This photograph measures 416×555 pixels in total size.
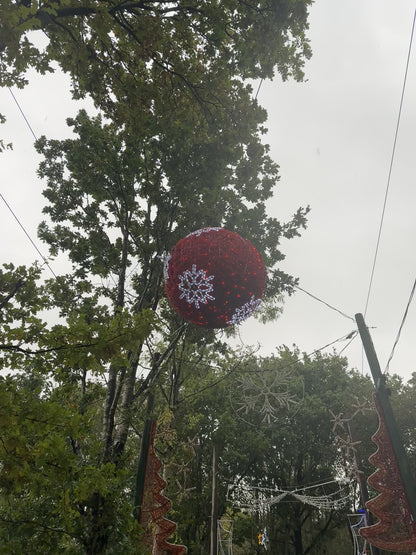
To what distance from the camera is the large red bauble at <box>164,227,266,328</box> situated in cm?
400

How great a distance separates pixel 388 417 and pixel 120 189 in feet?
20.7

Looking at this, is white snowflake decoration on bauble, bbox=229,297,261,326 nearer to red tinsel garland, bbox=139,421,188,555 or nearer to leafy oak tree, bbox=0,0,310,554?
leafy oak tree, bbox=0,0,310,554

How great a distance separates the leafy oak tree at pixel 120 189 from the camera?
3.35 metres

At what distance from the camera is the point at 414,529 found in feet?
14.8

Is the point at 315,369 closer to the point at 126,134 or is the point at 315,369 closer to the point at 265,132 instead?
the point at 265,132

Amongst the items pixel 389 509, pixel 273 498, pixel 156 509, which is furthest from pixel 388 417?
pixel 273 498

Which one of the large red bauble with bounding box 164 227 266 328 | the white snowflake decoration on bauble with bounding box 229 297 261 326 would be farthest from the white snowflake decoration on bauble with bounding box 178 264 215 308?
the white snowflake decoration on bauble with bounding box 229 297 261 326

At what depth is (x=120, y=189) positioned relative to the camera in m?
7.44

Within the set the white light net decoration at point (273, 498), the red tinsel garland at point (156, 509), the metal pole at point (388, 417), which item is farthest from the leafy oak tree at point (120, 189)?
the white light net decoration at point (273, 498)

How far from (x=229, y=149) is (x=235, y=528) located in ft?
79.2

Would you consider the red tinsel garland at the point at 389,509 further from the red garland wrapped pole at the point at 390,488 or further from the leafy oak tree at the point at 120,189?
the leafy oak tree at the point at 120,189

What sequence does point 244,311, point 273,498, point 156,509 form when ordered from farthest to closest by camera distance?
point 273,498 < point 156,509 < point 244,311

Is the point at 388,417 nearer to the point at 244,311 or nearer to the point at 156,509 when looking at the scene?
the point at 244,311

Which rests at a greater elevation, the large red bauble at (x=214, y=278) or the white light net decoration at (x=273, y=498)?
the large red bauble at (x=214, y=278)
